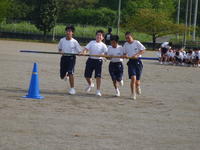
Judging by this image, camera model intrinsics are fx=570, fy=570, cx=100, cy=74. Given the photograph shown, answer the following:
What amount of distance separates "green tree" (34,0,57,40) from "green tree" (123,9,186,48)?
436 inches

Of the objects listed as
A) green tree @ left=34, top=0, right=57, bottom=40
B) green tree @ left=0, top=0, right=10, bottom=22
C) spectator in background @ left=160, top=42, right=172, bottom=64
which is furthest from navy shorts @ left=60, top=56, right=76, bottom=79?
green tree @ left=0, top=0, right=10, bottom=22

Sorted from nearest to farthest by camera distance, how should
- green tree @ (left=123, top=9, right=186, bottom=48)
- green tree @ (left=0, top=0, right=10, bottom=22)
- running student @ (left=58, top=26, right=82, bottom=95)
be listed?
running student @ (left=58, top=26, right=82, bottom=95), green tree @ (left=123, top=9, right=186, bottom=48), green tree @ (left=0, top=0, right=10, bottom=22)

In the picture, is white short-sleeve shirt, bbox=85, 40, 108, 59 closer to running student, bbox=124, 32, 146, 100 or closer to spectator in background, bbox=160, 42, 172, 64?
running student, bbox=124, 32, 146, 100

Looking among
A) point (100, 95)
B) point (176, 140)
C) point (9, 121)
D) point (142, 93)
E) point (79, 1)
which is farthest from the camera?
point (79, 1)

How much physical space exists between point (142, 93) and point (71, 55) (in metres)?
2.59

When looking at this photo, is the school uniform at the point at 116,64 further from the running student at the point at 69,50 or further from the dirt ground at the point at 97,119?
the running student at the point at 69,50

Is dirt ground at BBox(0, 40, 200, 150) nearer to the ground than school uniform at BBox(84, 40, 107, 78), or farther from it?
nearer to the ground

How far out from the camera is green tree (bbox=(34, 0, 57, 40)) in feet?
246

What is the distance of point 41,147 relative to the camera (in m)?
8.52

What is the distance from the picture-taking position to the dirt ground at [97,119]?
909 cm

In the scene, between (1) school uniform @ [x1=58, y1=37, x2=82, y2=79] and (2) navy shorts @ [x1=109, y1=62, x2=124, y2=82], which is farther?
(2) navy shorts @ [x1=109, y1=62, x2=124, y2=82]

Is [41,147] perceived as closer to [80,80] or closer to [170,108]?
[170,108]

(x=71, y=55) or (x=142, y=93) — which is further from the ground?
(x=71, y=55)

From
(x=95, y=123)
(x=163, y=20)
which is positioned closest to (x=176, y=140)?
(x=95, y=123)
